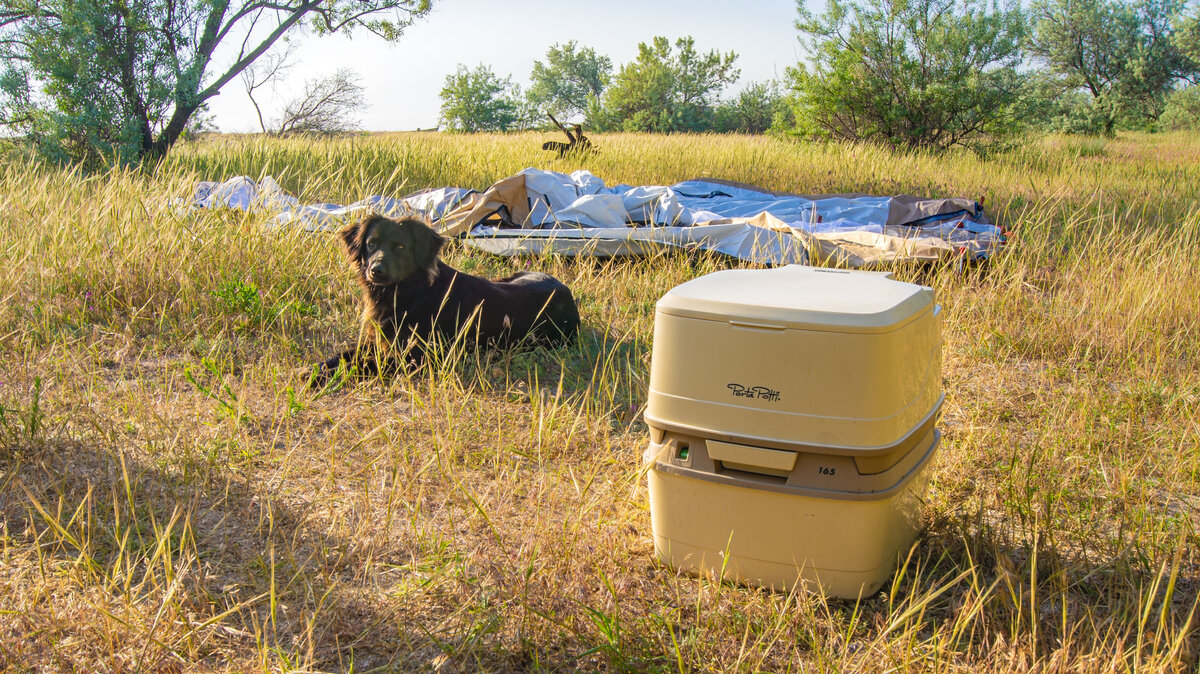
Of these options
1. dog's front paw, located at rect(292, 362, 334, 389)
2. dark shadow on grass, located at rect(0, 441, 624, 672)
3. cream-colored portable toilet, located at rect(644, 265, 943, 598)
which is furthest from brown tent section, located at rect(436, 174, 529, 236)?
cream-colored portable toilet, located at rect(644, 265, 943, 598)

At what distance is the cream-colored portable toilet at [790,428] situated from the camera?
1.83m

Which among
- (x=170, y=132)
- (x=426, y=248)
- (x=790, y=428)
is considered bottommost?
(x=790, y=428)

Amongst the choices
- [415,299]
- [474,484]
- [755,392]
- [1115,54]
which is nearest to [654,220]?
[415,299]

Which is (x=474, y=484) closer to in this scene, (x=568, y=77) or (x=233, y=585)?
(x=233, y=585)

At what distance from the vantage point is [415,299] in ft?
12.9

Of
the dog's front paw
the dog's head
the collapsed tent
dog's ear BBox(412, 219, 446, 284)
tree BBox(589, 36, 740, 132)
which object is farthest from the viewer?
tree BBox(589, 36, 740, 132)

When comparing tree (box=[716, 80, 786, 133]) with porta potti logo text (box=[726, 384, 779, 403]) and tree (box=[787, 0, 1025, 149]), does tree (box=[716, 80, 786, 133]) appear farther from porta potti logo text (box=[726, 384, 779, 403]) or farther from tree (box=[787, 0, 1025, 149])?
porta potti logo text (box=[726, 384, 779, 403])

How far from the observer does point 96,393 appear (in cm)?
332

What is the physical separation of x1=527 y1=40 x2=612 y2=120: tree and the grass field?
2082 inches

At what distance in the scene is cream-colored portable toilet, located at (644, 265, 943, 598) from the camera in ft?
6.01

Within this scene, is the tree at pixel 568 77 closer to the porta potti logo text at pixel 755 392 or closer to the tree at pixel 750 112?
the tree at pixel 750 112

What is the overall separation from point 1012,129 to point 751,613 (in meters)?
13.9

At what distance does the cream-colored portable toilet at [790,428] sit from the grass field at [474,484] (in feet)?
0.41

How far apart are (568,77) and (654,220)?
53728 mm
